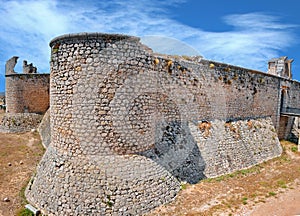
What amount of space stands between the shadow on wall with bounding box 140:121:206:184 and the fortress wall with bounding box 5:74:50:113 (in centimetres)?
1617

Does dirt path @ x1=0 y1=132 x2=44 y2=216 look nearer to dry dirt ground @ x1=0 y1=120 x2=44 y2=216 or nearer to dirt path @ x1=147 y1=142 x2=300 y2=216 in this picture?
dry dirt ground @ x1=0 y1=120 x2=44 y2=216

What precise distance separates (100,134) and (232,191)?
19.0ft

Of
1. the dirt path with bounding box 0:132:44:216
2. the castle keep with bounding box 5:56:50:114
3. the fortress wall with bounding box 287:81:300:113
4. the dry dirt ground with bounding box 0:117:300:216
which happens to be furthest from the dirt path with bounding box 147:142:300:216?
the castle keep with bounding box 5:56:50:114

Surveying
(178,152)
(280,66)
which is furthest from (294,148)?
(178,152)

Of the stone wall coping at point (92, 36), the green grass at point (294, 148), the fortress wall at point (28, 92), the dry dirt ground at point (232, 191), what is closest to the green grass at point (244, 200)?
the dry dirt ground at point (232, 191)

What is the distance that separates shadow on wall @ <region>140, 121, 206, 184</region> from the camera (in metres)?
8.56

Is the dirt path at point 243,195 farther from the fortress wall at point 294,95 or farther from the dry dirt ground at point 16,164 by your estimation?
the fortress wall at point 294,95

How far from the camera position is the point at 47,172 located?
25.9ft

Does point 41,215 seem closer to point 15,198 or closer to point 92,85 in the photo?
point 15,198

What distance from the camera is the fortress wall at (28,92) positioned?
68.1ft

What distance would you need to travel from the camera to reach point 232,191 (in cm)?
872

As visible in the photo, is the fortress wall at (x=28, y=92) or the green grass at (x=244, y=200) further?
the fortress wall at (x=28, y=92)

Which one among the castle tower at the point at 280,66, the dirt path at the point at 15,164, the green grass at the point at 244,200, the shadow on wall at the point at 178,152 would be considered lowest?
the dirt path at the point at 15,164

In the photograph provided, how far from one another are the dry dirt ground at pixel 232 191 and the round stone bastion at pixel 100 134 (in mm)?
893
